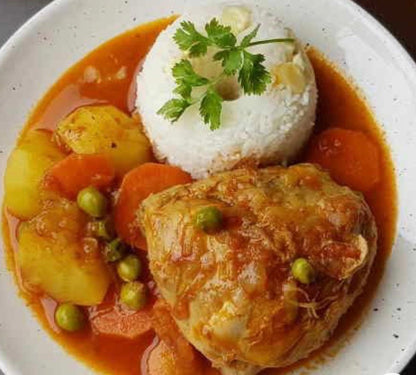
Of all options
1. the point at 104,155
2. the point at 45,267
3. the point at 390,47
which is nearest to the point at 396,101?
the point at 390,47

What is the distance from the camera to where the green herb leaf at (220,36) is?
3934 mm

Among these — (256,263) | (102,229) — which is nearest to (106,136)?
(102,229)

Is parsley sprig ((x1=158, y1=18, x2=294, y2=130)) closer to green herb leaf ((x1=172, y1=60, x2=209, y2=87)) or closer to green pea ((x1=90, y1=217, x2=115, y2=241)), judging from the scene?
green herb leaf ((x1=172, y1=60, x2=209, y2=87))

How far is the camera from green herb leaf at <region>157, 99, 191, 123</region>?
3.94 metres

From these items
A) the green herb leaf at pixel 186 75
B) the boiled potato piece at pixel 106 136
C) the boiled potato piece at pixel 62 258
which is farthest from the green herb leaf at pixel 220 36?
the boiled potato piece at pixel 62 258

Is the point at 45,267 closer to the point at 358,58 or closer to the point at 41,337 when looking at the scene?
the point at 41,337

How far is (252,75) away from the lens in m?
3.90

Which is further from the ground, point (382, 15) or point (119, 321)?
point (382, 15)

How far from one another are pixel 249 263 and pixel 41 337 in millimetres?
1094

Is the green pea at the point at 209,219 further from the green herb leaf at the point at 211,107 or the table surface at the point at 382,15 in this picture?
the table surface at the point at 382,15

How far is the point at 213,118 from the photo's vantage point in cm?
389

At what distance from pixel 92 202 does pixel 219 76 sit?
79 centimetres

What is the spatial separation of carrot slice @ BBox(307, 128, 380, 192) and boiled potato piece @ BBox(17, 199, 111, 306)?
1.14 m

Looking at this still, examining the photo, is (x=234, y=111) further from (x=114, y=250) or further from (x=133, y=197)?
(x=114, y=250)
